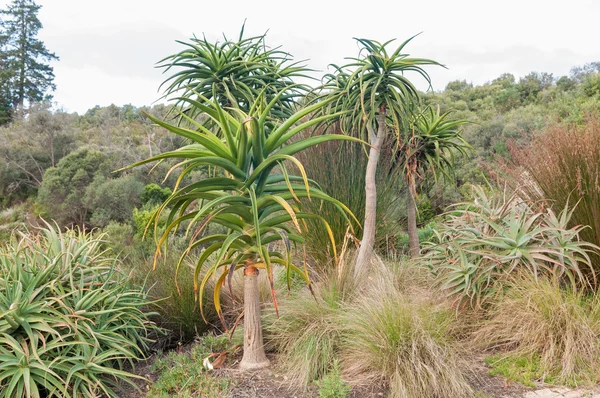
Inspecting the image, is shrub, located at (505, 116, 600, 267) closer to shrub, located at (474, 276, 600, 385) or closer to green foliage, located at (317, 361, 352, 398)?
shrub, located at (474, 276, 600, 385)

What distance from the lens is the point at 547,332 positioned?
3.46 meters

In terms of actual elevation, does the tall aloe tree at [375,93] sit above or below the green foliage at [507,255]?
above

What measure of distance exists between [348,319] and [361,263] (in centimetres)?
122

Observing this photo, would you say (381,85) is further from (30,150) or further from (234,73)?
(30,150)

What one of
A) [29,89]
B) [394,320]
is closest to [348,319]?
[394,320]

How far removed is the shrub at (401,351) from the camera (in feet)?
9.90

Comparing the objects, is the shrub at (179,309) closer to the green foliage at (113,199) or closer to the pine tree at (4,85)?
the green foliage at (113,199)

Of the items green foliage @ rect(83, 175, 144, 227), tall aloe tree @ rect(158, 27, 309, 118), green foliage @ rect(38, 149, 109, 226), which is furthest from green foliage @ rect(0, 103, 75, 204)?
tall aloe tree @ rect(158, 27, 309, 118)

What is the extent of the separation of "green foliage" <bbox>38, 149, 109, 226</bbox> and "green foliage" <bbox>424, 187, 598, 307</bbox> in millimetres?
15384

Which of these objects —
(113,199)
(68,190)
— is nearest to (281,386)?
(113,199)

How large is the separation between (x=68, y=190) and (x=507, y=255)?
55.6ft

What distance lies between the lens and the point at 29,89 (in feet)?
93.6

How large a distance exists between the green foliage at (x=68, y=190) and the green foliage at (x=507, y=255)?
15384 mm

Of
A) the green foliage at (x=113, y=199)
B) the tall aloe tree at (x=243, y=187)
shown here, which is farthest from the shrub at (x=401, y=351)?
the green foliage at (x=113, y=199)
